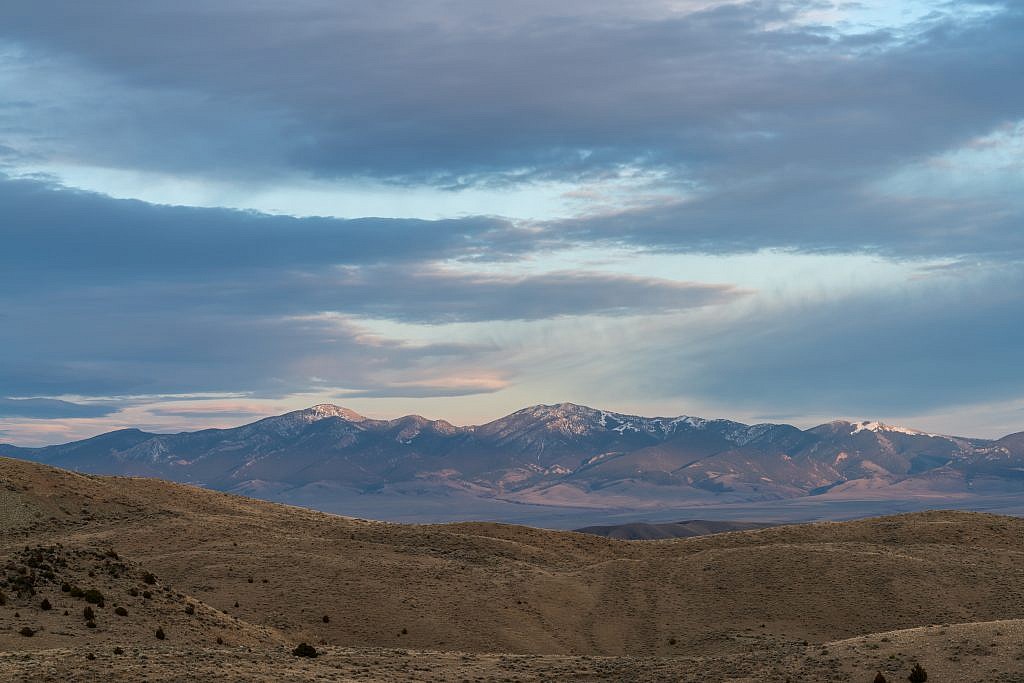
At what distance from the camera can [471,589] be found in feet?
278

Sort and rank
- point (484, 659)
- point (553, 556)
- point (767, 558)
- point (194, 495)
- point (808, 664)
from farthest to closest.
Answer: point (194, 495)
point (553, 556)
point (767, 558)
point (484, 659)
point (808, 664)

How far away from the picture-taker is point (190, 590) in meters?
81.1

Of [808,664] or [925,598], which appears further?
[925,598]

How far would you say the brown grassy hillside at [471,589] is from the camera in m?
52.1

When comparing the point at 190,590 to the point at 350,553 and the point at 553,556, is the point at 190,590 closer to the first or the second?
the point at 350,553

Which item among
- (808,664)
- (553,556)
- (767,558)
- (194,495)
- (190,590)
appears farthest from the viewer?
(194,495)

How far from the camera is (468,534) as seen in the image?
108 metres

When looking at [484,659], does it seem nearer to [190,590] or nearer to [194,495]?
[190,590]

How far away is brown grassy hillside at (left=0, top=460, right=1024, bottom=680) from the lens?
171ft

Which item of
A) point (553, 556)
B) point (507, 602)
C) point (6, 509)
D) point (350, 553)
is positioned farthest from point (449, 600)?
point (6, 509)

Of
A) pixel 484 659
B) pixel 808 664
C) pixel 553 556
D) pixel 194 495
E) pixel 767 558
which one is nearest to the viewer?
pixel 808 664

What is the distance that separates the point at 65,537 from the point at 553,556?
4136cm

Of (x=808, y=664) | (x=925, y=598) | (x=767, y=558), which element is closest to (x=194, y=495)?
(x=767, y=558)

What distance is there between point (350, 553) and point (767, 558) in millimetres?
33292
